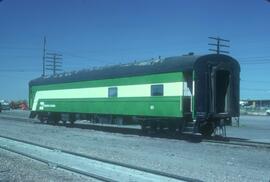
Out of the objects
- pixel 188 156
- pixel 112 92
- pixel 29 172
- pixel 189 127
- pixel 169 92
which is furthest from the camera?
pixel 112 92

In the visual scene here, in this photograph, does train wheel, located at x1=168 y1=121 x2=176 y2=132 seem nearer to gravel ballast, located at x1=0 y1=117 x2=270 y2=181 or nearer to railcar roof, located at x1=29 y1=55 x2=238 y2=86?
gravel ballast, located at x1=0 y1=117 x2=270 y2=181

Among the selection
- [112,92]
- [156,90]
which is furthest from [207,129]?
[112,92]

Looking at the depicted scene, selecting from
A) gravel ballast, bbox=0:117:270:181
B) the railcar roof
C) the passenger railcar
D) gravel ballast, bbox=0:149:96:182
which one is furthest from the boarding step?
gravel ballast, bbox=0:149:96:182

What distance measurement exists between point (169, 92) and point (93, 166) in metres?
9.97

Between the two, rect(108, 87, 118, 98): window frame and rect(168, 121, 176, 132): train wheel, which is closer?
rect(168, 121, 176, 132): train wheel

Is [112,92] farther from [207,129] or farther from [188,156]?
[188,156]

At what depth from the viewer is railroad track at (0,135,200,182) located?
11766 mm

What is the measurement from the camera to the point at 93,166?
14.0m

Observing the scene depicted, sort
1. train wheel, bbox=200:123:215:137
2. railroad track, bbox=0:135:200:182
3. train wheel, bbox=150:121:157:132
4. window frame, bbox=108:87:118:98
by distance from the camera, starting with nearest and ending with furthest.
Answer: railroad track, bbox=0:135:200:182 < train wheel, bbox=200:123:215:137 < train wheel, bbox=150:121:157:132 < window frame, bbox=108:87:118:98

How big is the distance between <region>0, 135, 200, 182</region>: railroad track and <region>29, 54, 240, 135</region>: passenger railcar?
22.9 ft

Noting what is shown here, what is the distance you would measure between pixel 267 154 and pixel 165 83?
7.65m

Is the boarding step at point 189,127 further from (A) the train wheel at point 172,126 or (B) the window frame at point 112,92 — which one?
(B) the window frame at point 112,92

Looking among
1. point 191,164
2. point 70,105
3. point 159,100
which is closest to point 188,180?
point 191,164

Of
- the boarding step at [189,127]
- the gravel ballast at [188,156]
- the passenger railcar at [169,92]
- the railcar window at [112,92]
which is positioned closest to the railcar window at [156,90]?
the passenger railcar at [169,92]
